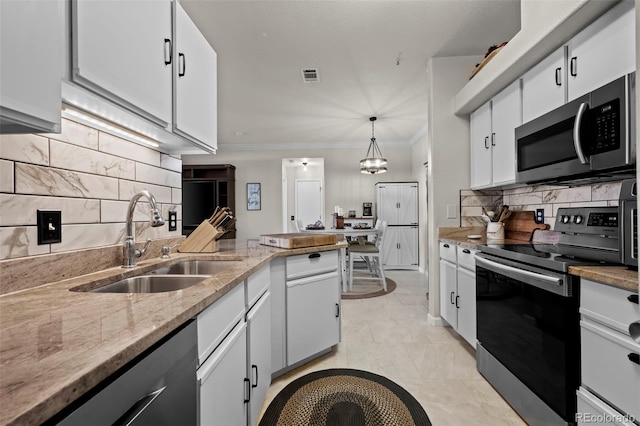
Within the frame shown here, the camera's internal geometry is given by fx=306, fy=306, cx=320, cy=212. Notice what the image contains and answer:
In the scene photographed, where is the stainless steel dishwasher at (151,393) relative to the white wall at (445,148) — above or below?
below

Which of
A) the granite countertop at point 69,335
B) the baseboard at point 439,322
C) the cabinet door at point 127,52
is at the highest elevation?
the cabinet door at point 127,52

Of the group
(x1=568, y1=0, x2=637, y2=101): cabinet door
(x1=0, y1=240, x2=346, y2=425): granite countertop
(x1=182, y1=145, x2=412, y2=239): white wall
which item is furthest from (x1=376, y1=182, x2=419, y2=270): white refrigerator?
(x1=0, y1=240, x2=346, y2=425): granite countertop

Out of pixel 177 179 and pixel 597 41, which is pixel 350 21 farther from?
pixel 177 179

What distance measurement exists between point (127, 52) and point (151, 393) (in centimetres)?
112

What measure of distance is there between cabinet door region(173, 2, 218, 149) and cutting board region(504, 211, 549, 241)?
2536mm

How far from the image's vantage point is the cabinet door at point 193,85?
1.45 metres

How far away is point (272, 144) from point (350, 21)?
429 centimetres

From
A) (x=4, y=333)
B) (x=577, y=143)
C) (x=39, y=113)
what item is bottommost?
(x=4, y=333)

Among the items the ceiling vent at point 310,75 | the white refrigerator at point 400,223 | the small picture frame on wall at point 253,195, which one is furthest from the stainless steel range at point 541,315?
the small picture frame on wall at point 253,195

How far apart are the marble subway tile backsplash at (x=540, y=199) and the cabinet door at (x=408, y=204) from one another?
2931 millimetres

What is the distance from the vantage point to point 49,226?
1099 mm

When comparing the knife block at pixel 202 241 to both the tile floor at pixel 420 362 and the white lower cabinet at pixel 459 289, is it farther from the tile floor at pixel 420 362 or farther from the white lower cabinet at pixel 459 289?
the white lower cabinet at pixel 459 289

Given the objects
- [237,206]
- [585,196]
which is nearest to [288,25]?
[585,196]

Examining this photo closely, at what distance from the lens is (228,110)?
4520mm
